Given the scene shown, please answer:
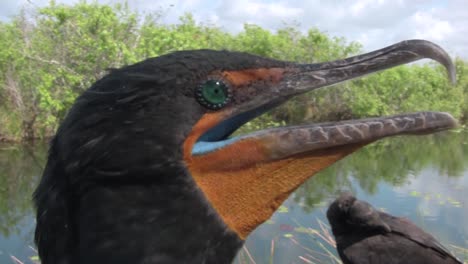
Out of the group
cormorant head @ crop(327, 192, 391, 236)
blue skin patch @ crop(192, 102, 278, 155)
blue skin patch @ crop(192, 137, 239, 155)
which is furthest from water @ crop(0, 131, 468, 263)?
blue skin patch @ crop(192, 137, 239, 155)

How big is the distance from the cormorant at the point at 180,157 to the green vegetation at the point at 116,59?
1122 cm

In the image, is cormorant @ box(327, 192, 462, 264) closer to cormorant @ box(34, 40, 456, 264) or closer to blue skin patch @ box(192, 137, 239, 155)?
cormorant @ box(34, 40, 456, 264)

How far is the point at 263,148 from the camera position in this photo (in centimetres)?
161

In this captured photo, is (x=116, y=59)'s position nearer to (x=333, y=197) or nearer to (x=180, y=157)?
(x=333, y=197)

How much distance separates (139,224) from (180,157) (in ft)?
0.79

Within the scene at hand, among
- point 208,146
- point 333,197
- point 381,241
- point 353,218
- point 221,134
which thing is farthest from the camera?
point 333,197

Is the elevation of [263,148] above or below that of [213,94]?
below

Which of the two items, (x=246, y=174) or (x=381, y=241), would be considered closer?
(x=246, y=174)

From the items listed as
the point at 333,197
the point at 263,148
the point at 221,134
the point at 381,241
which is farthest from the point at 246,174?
the point at 333,197

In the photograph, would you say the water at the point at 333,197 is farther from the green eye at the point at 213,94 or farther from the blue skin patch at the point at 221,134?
the green eye at the point at 213,94

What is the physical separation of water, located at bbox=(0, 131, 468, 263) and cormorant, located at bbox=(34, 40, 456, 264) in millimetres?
4097

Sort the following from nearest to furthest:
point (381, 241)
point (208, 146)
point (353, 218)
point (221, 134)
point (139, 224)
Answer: point (139, 224)
point (208, 146)
point (221, 134)
point (381, 241)
point (353, 218)

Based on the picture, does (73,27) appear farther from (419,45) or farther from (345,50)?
(419,45)

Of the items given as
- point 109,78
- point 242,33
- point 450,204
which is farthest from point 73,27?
point 109,78
